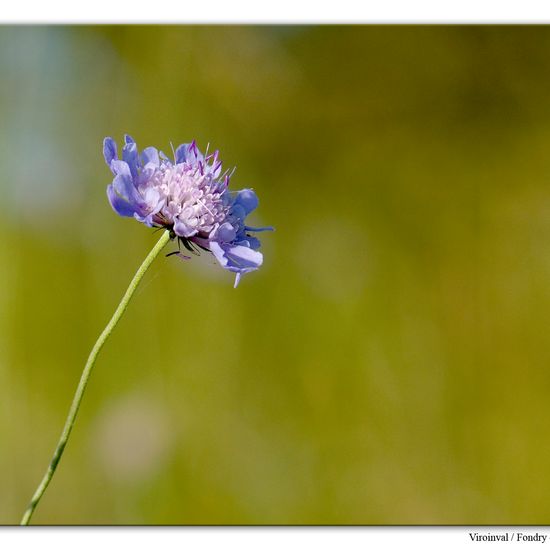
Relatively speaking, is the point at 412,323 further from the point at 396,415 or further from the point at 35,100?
the point at 35,100

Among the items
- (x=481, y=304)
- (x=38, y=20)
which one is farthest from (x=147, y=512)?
(x=38, y=20)

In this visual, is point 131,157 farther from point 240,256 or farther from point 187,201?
point 240,256
